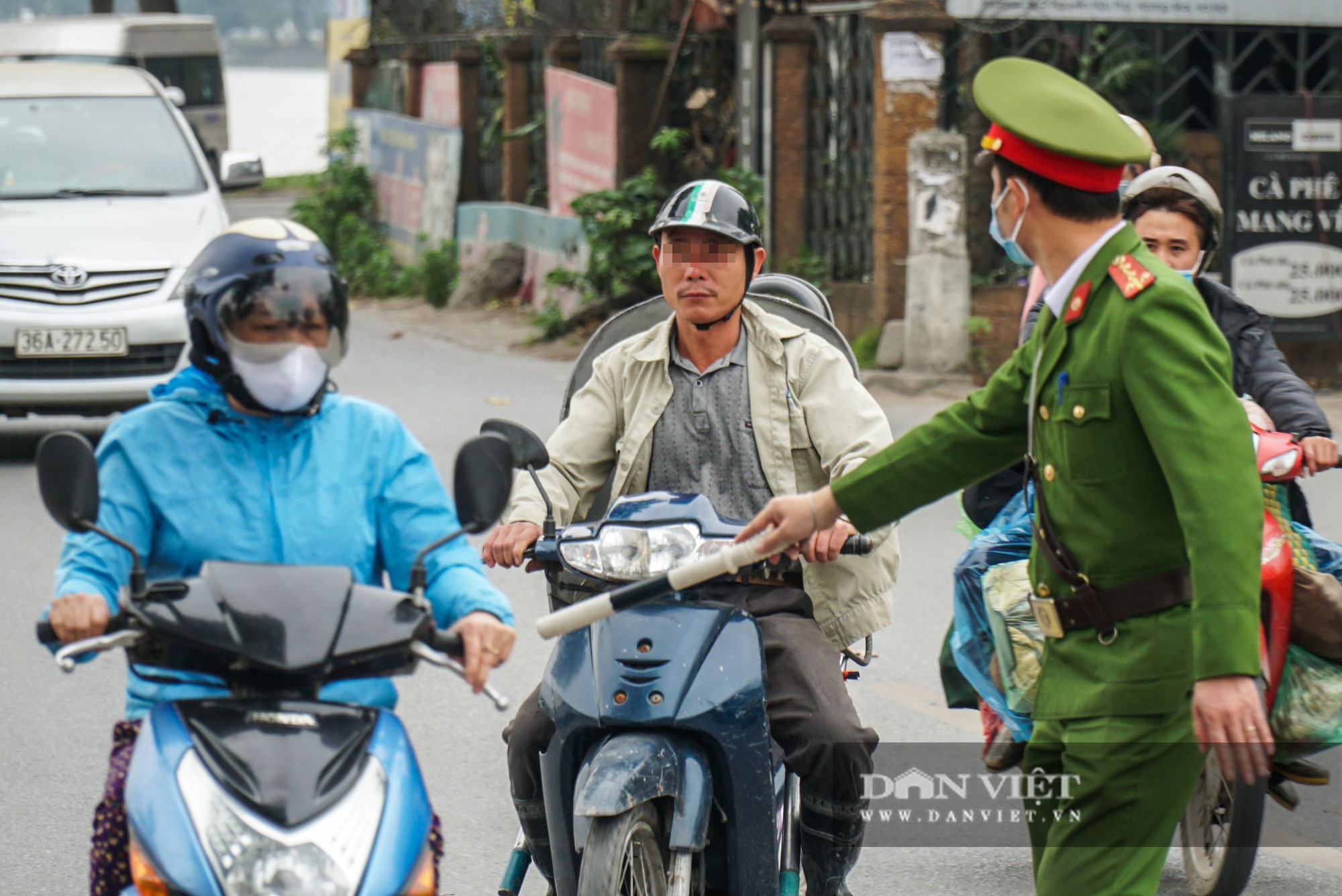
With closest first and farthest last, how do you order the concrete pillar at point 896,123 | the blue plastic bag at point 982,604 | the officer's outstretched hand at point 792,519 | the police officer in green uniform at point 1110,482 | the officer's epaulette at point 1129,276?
the police officer in green uniform at point 1110,482 < the officer's epaulette at point 1129,276 < the officer's outstretched hand at point 792,519 < the blue plastic bag at point 982,604 < the concrete pillar at point 896,123

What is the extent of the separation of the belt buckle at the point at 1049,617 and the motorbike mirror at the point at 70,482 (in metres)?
1.54

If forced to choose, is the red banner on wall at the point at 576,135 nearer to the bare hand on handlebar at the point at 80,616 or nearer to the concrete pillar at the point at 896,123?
the concrete pillar at the point at 896,123

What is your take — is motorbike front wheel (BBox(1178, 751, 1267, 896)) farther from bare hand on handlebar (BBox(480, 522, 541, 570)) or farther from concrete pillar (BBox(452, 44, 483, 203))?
concrete pillar (BBox(452, 44, 483, 203))

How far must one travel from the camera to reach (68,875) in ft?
15.3

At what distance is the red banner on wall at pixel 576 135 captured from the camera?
16391mm

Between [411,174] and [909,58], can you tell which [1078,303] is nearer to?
[909,58]

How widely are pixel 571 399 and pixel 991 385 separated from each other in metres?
1.30

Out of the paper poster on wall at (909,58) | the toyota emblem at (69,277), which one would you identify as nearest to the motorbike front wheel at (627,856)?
the toyota emblem at (69,277)

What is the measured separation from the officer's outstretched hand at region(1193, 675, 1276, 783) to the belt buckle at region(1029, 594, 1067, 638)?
0.35 metres

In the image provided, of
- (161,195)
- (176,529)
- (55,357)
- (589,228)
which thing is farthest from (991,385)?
(589,228)

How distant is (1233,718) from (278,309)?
5.23 feet

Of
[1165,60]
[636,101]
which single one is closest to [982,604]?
[1165,60]

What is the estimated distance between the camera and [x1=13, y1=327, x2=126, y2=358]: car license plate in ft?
32.4

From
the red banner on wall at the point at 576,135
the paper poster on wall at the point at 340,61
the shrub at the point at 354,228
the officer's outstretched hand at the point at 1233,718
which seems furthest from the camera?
the paper poster on wall at the point at 340,61
